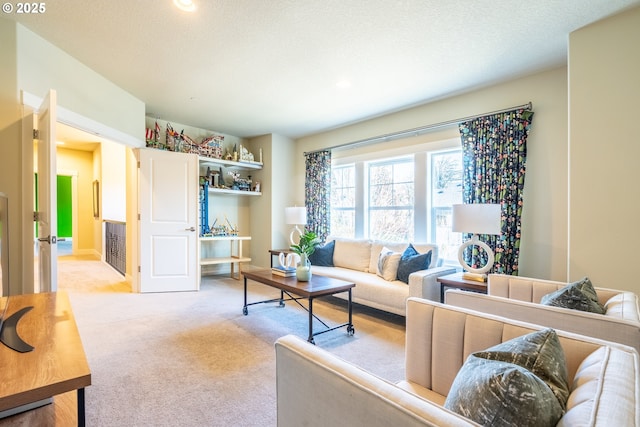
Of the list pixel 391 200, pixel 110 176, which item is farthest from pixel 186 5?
pixel 110 176

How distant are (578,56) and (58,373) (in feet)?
12.2

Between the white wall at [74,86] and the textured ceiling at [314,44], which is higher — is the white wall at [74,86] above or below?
below

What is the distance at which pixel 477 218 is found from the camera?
112 inches

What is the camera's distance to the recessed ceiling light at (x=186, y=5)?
2156 millimetres

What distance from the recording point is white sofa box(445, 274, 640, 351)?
1.34 meters

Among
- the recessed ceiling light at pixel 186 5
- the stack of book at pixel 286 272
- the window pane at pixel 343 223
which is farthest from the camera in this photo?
the window pane at pixel 343 223

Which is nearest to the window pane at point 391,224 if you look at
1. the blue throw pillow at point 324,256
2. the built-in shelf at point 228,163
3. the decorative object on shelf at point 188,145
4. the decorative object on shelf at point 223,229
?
the blue throw pillow at point 324,256

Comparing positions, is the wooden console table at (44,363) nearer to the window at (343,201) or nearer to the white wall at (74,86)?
the white wall at (74,86)

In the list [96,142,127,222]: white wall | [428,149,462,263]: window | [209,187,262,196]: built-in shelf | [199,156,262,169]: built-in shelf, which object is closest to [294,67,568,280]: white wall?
[428,149,462,263]: window

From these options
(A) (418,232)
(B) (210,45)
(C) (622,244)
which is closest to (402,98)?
(A) (418,232)

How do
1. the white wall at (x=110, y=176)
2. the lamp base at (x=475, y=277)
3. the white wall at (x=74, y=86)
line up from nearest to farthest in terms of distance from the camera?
the white wall at (x=74, y=86) → the lamp base at (x=475, y=277) → the white wall at (x=110, y=176)

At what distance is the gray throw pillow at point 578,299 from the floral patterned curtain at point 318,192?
12.3 ft

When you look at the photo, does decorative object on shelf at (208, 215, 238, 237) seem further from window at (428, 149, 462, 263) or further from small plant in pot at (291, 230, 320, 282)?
window at (428, 149, 462, 263)

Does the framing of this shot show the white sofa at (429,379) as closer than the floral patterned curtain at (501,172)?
Yes
